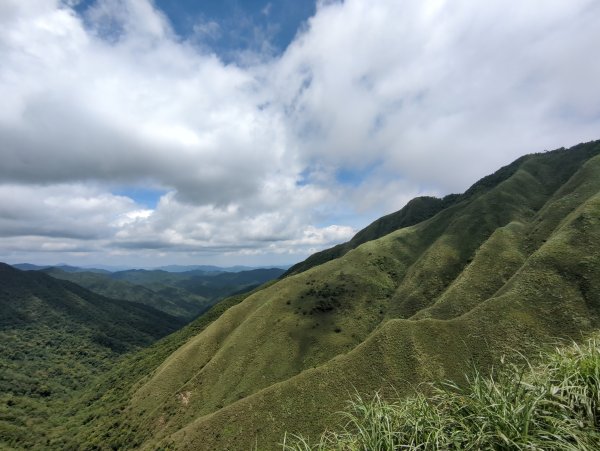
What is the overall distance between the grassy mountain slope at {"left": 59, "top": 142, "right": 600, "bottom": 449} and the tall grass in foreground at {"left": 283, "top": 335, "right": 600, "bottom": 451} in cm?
6166

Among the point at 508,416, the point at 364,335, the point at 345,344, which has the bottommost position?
the point at 345,344

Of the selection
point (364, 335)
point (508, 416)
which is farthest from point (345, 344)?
point (508, 416)

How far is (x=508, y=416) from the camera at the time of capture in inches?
651

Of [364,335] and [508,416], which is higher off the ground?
[508,416]

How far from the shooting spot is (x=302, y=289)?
644 ft

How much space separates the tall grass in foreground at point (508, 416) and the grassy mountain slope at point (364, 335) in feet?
202

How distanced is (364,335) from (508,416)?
153778 mm

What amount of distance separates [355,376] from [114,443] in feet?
329

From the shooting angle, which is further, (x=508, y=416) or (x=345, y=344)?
(x=345, y=344)

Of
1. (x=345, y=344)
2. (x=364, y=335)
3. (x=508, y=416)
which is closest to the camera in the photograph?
(x=508, y=416)

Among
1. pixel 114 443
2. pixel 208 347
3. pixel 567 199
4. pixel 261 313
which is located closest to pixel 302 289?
pixel 261 313

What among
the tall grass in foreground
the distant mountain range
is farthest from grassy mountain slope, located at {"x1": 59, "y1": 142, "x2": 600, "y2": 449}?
the tall grass in foreground

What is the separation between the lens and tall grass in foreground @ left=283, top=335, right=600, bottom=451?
15.7 m

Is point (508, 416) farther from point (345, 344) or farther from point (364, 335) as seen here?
point (364, 335)
